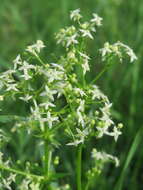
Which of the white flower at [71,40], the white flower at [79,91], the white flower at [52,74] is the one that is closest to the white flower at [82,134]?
the white flower at [79,91]

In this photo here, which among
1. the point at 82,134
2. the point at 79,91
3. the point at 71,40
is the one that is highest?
the point at 71,40

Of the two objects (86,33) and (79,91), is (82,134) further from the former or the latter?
(86,33)

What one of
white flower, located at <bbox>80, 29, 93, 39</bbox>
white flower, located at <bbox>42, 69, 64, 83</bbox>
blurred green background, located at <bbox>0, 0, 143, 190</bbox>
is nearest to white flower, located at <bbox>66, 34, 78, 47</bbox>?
white flower, located at <bbox>80, 29, 93, 39</bbox>

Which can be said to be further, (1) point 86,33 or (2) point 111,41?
(2) point 111,41

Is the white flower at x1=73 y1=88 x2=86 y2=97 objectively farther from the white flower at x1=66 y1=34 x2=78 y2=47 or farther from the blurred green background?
the blurred green background

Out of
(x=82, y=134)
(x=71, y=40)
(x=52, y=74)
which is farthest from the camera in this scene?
(x=71, y=40)

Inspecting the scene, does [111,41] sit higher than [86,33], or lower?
higher

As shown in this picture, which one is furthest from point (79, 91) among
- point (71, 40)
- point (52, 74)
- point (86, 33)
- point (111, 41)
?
point (111, 41)

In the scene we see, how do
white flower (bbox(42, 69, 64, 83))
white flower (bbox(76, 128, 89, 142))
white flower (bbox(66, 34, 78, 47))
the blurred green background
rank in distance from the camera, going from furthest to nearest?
the blurred green background → white flower (bbox(66, 34, 78, 47)) → white flower (bbox(76, 128, 89, 142)) → white flower (bbox(42, 69, 64, 83))
